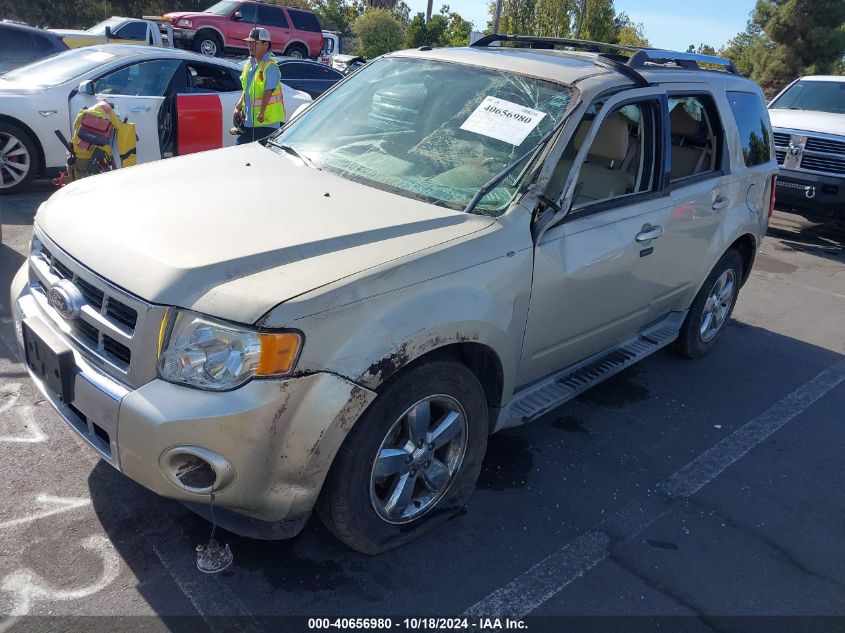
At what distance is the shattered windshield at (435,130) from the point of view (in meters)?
3.32

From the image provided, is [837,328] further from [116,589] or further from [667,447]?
[116,589]

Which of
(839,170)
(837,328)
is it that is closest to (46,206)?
(837,328)

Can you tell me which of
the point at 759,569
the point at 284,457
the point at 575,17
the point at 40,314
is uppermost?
the point at 575,17

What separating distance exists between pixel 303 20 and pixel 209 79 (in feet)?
54.1

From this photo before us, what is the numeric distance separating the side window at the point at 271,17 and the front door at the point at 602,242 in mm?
21440

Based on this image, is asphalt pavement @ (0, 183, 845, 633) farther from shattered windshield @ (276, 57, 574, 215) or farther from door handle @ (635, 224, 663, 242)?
shattered windshield @ (276, 57, 574, 215)

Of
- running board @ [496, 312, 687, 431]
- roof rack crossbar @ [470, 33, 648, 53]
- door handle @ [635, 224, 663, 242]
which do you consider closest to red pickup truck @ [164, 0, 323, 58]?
roof rack crossbar @ [470, 33, 648, 53]

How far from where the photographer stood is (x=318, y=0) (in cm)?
4478

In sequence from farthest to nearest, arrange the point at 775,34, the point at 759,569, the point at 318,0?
the point at 318,0 < the point at 775,34 < the point at 759,569

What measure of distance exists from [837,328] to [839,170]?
11.6 feet

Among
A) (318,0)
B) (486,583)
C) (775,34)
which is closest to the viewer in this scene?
(486,583)

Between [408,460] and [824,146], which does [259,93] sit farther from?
[824,146]

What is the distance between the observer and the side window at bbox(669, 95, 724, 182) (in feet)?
14.7

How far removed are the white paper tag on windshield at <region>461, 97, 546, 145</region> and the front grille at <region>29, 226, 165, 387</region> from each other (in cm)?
180
